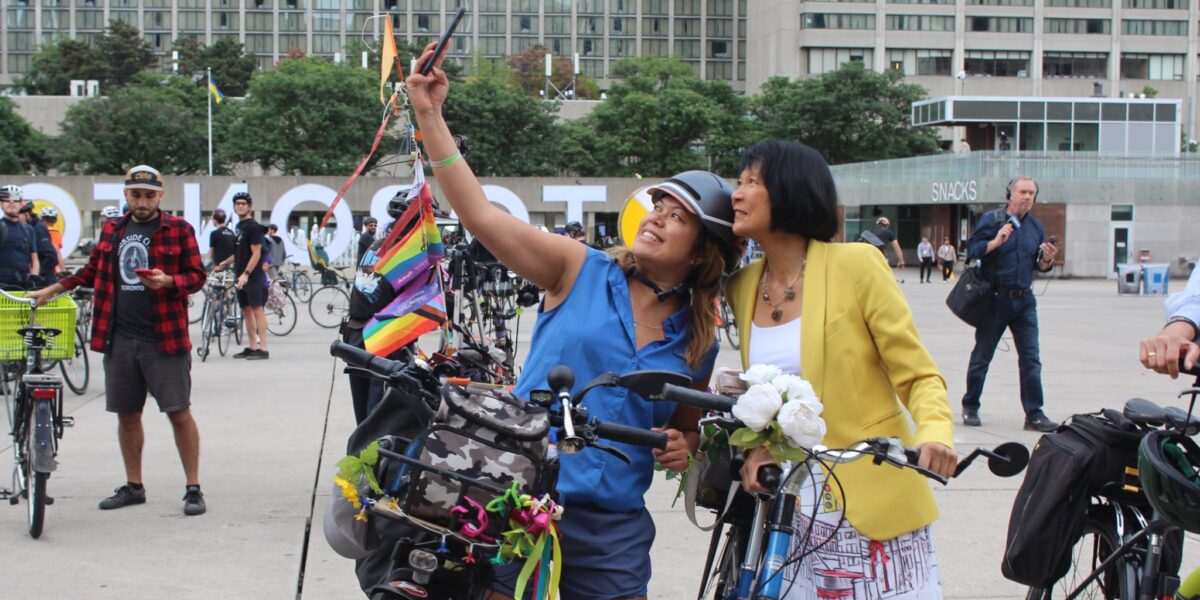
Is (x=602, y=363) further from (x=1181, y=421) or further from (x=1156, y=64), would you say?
(x=1156, y=64)

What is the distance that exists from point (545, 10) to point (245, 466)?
131754 mm

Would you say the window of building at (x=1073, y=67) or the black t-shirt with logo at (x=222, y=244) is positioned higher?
the window of building at (x=1073, y=67)

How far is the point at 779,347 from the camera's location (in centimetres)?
315

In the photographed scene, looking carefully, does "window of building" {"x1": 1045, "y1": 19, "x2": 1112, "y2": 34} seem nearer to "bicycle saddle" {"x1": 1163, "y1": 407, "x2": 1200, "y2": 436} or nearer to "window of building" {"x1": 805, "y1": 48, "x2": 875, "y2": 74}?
"window of building" {"x1": 805, "y1": 48, "x2": 875, "y2": 74}

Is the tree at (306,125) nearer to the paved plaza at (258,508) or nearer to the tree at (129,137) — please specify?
the tree at (129,137)

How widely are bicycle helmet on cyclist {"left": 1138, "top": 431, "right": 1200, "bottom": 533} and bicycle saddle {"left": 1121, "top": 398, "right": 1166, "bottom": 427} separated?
0.25 m

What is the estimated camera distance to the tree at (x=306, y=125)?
68.2 m

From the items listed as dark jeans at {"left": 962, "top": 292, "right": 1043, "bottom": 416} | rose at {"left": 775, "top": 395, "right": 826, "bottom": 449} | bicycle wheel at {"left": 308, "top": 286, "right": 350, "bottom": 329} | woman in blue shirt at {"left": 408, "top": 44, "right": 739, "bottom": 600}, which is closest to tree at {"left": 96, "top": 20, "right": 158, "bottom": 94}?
bicycle wheel at {"left": 308, "top": 286, "right": 350, "bottom": 329}

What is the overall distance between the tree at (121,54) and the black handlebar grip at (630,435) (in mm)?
113332

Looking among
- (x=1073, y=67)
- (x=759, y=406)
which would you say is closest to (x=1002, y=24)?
(x=1073, y=67)

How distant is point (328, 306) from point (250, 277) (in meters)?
4.84

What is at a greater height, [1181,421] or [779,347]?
[779,347]

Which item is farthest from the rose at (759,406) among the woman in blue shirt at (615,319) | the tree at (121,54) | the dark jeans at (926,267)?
the tree at (121,54)

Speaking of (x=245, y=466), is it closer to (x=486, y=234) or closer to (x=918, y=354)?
(x=486, y=234)
